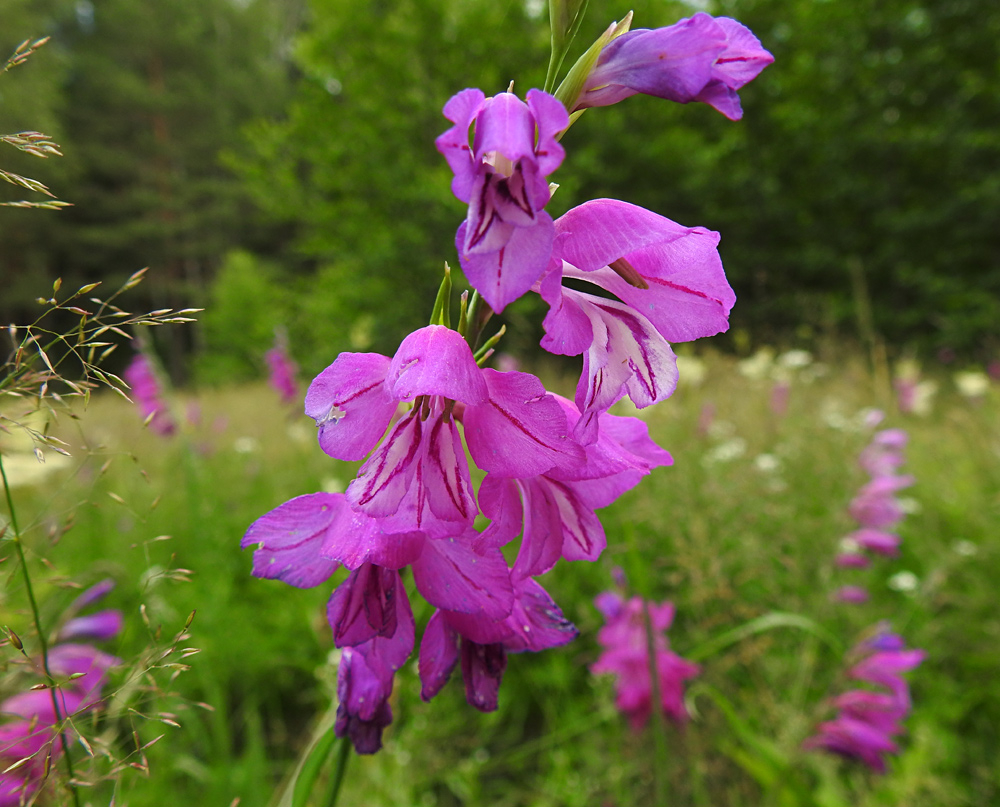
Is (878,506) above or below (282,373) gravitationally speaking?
above

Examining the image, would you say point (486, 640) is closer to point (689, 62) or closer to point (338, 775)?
point (338, 775)

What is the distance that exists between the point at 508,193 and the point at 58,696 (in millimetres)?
1165

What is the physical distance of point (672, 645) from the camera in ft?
8.11

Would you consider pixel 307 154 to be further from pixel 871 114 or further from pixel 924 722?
pixel 924 722

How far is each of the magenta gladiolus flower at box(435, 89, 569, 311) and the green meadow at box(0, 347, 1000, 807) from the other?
440 mm

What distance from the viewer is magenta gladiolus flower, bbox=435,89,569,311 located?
460mm

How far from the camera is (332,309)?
40.5ft

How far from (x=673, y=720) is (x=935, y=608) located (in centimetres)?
192

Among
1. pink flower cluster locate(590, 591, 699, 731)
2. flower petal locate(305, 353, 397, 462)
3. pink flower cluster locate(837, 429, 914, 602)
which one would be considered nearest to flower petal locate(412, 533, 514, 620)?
flower petal locate(305, 353, 397, 462)

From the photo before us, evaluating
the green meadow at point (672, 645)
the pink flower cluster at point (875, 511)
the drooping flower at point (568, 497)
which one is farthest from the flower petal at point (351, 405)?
the pink flower cluster at point (875, 511)

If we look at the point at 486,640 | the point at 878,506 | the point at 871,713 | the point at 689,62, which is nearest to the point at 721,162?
the point at 878,506

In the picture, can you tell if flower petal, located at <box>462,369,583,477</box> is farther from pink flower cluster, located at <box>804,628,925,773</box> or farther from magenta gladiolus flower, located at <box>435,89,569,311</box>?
pink flower cluster, located at <box>804,628,925,773</box>

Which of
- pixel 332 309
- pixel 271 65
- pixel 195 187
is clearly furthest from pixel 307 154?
pixel 271 65

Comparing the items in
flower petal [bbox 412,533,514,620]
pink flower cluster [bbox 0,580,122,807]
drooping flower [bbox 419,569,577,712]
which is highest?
flower petal [bbox 412,533,514,620]
